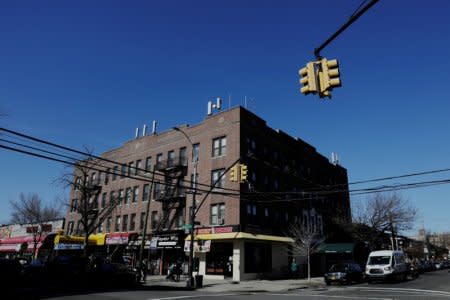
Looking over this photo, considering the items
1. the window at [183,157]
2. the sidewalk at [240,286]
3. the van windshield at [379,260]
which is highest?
the window at [183,157]

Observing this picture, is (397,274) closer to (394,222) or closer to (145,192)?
(394,222)

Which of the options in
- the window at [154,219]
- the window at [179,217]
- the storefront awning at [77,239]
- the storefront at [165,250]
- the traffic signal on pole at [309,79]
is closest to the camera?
the traffic signal on pole at [309,79]

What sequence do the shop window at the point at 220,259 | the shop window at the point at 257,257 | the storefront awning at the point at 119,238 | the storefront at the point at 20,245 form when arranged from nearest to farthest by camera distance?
the shop window at the point at 220,259 → the shop window at the point at 257,257 → the storefront awning at the point at 119,238 → the storefront at the point at 20,245

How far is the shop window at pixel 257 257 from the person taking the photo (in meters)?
32.0

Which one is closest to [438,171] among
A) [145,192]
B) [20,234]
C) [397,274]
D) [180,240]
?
[397,274]

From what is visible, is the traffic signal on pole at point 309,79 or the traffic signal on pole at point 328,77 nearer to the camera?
the traffic signal on pole at point 328,77

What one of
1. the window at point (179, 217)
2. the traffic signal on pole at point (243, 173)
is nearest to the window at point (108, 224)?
the window at point (179, 217)

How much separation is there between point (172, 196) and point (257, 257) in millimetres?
10780

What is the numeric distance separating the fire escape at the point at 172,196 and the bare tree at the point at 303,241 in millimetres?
11858

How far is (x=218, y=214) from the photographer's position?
33719 millimetres

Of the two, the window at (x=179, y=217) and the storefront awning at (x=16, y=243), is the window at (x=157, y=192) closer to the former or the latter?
the window at (x=179, y=217)

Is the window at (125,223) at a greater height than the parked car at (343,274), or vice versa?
the window at (125,223)

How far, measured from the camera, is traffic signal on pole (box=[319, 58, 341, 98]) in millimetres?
8430

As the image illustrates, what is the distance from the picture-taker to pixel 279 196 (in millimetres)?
39281
